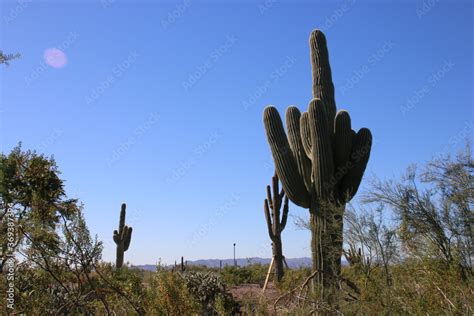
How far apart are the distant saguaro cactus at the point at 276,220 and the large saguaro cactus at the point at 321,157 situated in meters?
3.37

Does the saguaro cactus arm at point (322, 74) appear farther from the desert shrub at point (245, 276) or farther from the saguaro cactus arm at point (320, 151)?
the desert shrub at point (245, 276)

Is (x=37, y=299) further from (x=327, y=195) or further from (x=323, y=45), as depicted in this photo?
(x=323, y=45)

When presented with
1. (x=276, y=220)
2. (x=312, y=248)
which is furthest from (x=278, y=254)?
(x=312, y=248)

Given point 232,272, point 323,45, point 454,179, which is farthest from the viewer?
point 232,272

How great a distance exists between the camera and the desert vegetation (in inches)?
164

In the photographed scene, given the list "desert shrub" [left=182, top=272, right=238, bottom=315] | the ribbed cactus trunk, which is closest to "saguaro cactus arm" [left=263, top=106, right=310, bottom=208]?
"desert shrub" [left=182, top=272, right=238, bottom=315]

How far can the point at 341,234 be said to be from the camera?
421 inches

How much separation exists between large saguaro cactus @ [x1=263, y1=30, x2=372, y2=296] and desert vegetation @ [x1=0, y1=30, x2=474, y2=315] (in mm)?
28

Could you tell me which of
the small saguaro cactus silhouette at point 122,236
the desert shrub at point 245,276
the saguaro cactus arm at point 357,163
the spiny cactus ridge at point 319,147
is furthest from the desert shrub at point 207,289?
the small saguaro cactus silhouette at point 122,236

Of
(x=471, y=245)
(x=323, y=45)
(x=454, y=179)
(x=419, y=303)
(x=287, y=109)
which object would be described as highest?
(x=323, y=45)

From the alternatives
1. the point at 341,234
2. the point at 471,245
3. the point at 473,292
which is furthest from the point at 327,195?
the point at 473,292

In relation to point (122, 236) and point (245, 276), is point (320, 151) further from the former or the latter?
point (122, 236)

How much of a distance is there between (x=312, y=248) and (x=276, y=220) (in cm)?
463

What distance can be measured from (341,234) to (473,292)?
19.4ft
